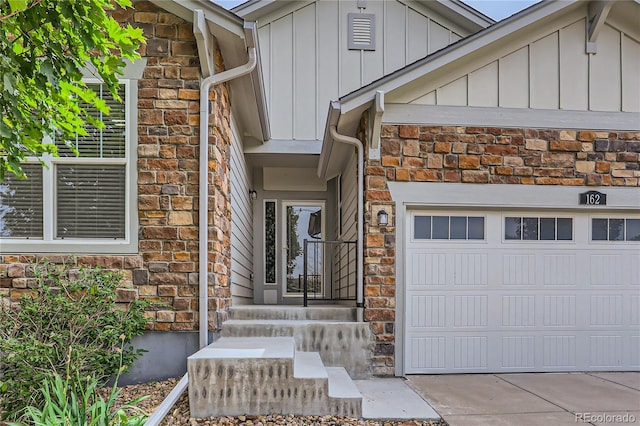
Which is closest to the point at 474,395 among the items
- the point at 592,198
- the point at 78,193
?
the point at 592,198

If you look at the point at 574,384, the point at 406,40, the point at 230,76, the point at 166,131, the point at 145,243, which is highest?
the point at 406,40

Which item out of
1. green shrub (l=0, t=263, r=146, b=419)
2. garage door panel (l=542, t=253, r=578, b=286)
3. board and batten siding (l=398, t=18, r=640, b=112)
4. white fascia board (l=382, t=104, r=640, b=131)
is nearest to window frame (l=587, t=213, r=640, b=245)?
garage door panel (l=542, t=253, r=578, b=286)

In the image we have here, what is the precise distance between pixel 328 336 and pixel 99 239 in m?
2.61

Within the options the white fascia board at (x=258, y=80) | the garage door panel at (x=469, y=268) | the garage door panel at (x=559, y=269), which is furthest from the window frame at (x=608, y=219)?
the white fascia board at (x=258, y=80)

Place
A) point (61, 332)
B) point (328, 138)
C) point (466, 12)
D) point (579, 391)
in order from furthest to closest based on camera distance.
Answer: point (466, 12)
point (328, 138)
point (579, 391)
point (61, 332)

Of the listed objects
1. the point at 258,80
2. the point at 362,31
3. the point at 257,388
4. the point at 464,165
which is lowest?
the point at 257,388

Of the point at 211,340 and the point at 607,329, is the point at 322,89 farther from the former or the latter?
the point at 607,329

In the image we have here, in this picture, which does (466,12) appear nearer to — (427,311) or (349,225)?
(349,225)

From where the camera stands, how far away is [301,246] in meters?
8.93

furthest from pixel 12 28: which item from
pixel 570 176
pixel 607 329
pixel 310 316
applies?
pixel 607 329

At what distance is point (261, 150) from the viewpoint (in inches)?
293

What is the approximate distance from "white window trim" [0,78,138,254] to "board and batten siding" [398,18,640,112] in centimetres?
294

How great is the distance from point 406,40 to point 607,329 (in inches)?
217

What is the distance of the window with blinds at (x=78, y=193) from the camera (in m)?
4.34
